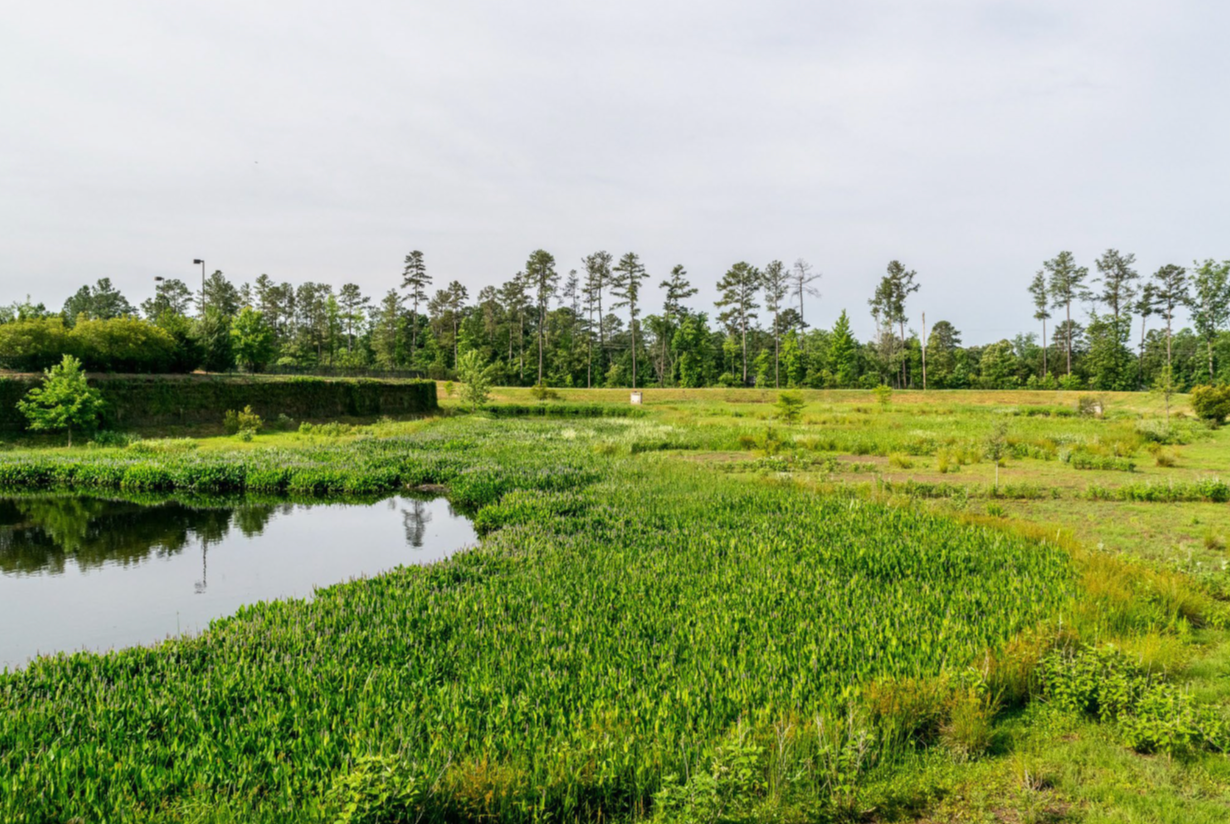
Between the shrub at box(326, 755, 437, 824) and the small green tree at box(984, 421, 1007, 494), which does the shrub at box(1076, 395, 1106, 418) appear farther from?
the shrub at box(326, 755, 437, 824)

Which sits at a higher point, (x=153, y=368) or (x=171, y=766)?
(x=153, y=368)

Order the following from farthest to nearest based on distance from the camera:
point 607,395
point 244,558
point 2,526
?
point 607,395 < point 2,526 < point 244,558

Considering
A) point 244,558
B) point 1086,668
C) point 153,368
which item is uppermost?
point 153,368

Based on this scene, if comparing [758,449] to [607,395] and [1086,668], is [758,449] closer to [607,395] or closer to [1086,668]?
[1086,668]

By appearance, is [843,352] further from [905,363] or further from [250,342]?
[250,342]

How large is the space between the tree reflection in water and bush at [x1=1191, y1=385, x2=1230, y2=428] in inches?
1624

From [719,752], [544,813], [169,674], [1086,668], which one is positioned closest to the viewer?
[544,813]

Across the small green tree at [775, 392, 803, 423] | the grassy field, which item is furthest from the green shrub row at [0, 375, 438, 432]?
the grassy field

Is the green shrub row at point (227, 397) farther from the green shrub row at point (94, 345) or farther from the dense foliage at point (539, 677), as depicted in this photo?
the dense foliage at point (539, 677)

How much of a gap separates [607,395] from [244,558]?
46.6 metres

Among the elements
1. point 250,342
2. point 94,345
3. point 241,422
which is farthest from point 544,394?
point 94,345

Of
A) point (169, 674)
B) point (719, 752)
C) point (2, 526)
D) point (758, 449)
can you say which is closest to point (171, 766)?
point (169, 674)

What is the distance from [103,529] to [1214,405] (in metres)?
45.0

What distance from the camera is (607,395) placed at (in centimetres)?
5831
